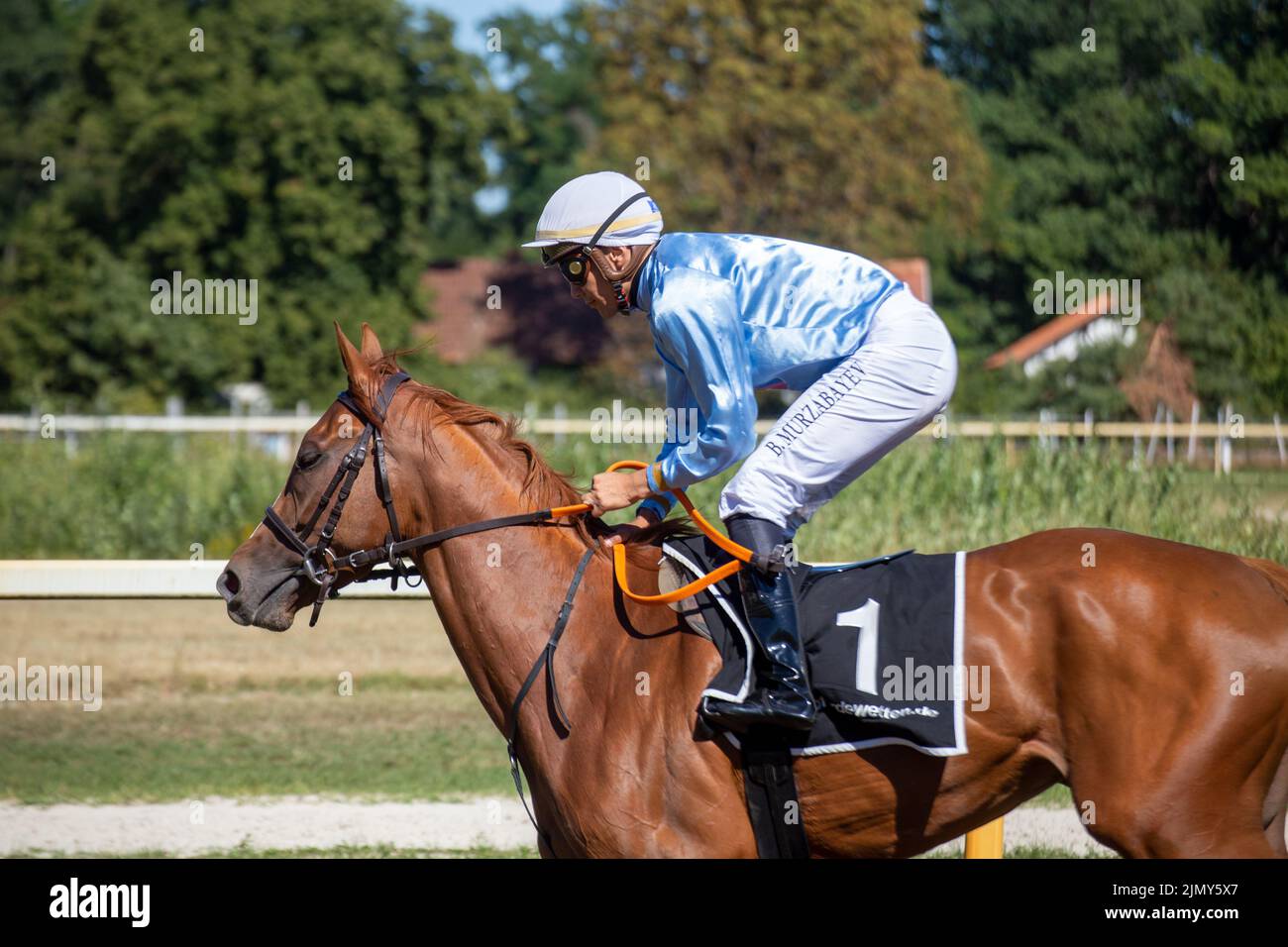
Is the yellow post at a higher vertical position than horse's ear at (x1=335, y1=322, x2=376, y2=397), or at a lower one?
lower

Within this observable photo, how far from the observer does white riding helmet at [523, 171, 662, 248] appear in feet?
11.0

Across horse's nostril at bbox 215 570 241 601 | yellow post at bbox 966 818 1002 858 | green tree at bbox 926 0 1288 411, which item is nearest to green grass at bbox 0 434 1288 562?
yellow post at bbox 966 818 1002 858

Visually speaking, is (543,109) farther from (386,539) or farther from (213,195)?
(386,539)

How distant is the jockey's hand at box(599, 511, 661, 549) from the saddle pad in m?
0.28

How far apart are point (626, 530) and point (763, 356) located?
2.10 ft

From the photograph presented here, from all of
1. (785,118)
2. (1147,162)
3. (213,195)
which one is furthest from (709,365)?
(213,195)

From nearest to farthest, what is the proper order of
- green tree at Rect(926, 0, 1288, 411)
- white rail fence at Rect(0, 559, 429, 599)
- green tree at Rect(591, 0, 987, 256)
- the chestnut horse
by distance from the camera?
the chestnut horse
white rail fence at Rect(0, 559, 429, 599)
green tree at Rect(926, 0, 1288, 411)
green tree at Rect(591, 0, 987, 256)

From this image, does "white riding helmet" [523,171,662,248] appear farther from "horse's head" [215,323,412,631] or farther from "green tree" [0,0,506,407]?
"green tree" [0,0,506,407]

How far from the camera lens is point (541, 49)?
49.2 m

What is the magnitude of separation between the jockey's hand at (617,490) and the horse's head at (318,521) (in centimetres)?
56

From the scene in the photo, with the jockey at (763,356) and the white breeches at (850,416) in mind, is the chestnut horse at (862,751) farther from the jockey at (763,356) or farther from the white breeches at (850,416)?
the white breeches at (850,416)

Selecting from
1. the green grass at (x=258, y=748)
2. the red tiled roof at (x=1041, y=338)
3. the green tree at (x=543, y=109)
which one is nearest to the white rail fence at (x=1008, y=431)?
the green grass at (x=258, y=748)

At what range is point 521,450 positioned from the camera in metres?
3.57

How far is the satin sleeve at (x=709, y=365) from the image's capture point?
313cm
